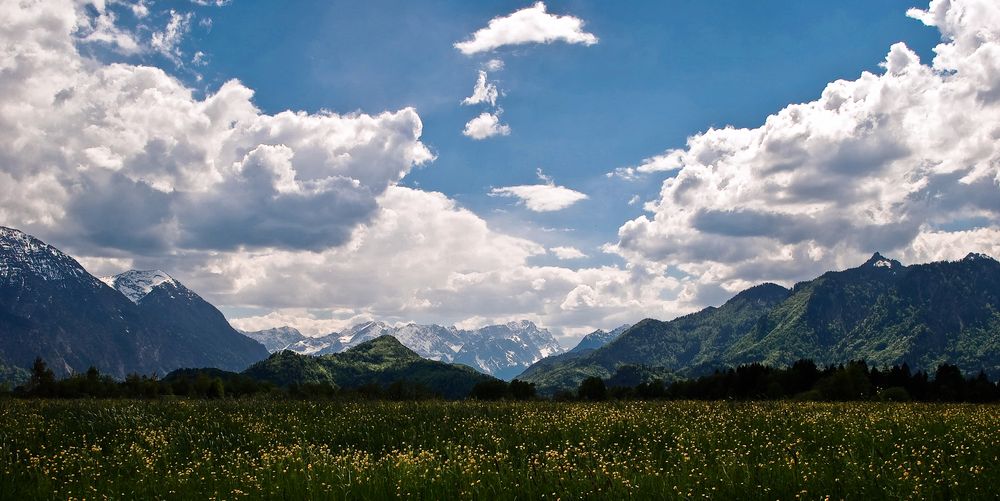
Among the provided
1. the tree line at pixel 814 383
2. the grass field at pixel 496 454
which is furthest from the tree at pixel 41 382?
the grass field at pixel 496 454

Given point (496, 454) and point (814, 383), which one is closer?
point (496, 454)

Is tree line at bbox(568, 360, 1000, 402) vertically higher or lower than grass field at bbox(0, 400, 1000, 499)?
lower

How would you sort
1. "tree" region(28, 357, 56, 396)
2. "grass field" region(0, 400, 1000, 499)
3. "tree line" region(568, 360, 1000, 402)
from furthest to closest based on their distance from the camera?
"tree" region(28, 357, 56, 396) → "tree line" region(568, 360, 1000, 402) → "grass field" region(0, 400, 1000, 499)

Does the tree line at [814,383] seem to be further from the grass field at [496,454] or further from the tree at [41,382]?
the tree at [41,382]

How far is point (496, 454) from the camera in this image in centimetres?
1520

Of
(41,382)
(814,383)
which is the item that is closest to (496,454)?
(814,383)

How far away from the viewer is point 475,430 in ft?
71.1

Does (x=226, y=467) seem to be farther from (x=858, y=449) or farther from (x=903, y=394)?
(x=903, y=394)

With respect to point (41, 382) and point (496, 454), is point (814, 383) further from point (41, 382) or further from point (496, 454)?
point (41, 382)

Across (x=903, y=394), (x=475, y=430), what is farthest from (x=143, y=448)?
(x=903, y=394)

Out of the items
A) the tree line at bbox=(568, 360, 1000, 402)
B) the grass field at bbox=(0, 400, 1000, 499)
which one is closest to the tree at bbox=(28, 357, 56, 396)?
the tree line at bbox=(568, 360, 1000, 402)

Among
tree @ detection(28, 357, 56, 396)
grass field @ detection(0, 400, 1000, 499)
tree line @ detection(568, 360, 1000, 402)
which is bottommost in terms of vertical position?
tree line @ detection(568, 360, 1000, 402)

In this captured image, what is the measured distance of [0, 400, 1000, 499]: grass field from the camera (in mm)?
11797

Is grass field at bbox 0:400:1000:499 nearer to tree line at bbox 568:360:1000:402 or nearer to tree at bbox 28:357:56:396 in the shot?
tree line at bbox 568:360:1000:402
